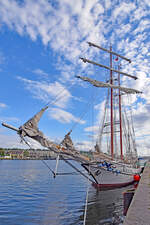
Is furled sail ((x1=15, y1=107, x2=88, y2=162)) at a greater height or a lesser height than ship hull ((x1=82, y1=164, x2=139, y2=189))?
greater

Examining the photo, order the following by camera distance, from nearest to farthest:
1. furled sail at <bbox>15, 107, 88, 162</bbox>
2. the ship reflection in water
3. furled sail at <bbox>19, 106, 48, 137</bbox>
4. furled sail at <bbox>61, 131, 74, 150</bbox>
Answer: the ship reflection in water → furled sail at <bbox>19, 106, 48, 137</bbox> → furled sail at <bbox>15, 107, 88, 162</bbox> → furled sail at <bbox>61, 131, 74, 150</bbox>

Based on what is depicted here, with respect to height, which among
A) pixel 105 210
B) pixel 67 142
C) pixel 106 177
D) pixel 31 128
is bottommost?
pixel 105 210

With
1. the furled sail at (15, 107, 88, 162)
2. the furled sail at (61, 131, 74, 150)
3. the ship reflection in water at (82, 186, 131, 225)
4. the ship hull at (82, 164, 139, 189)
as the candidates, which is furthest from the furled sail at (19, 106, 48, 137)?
the ship hull at (82, 164, 139, 189)

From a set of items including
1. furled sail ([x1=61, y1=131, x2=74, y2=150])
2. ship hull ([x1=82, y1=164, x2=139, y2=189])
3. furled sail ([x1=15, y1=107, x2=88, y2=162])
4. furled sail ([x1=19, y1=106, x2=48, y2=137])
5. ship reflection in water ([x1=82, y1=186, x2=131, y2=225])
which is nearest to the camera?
ship reflection in water ([x1=82, y1=186, x2=131, y2=225])

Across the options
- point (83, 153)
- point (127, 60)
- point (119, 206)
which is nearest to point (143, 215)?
point (119, 206)

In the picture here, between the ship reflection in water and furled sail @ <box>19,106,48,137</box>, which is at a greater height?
furled sail @ <box>19,106,48,137</box>

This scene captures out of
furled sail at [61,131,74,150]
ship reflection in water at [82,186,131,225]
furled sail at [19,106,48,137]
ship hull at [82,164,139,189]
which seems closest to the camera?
ship reflection in water at [82,186,131,225]

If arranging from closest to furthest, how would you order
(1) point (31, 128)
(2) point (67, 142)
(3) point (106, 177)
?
(1) point (31, 128) < (2) point (67, 142) < (3) point (106, 177)

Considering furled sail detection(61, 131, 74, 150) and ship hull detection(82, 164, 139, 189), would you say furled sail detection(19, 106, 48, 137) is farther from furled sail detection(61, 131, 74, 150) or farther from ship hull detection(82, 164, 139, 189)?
A: ship hull detection(82, 164, 139, 189)

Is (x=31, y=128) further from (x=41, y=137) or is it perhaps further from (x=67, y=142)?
(x=67, y=142)

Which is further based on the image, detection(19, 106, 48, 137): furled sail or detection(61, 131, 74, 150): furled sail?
detection(61, 131, 74, 150): furled sail

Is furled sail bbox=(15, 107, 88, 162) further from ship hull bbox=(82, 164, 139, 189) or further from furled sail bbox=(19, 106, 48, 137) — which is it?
ship hull bbox=(82, 164, 139, 189)

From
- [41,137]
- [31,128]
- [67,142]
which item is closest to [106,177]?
[67,142]

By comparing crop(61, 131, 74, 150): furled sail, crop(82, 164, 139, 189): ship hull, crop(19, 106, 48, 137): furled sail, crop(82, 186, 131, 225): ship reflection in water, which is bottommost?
crop(82, 186, 131, 225): ship reflection in water
